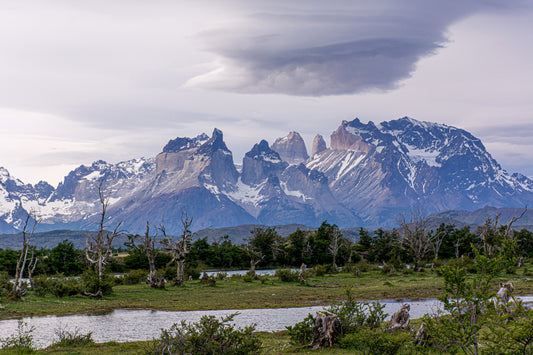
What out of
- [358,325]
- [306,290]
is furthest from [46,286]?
[358,325]

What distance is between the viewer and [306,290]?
65500 mm

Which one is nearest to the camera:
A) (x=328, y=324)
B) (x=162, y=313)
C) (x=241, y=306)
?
(x=328, y=324)

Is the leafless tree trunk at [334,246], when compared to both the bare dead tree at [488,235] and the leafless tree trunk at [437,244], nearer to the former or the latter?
the leafless tree trunk at [437,244]

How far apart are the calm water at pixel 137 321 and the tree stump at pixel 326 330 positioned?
5.76 metres

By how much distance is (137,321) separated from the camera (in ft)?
135

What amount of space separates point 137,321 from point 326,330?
19645 mm

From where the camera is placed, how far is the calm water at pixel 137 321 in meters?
34.7

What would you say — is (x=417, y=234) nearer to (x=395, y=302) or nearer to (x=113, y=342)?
(x=395, y=302)

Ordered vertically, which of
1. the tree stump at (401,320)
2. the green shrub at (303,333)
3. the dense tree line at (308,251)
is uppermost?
the tree stump at (401,320)

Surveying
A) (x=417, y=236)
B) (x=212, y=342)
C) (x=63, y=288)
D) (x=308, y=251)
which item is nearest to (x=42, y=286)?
(x=63, y=288)

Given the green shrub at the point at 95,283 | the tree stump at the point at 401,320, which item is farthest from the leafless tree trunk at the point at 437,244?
the tree stump at the point at 401,320

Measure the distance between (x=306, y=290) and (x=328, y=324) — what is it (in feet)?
126

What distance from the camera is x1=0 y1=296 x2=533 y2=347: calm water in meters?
34.7

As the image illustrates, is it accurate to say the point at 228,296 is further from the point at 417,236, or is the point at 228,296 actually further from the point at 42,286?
the point at 417,236
